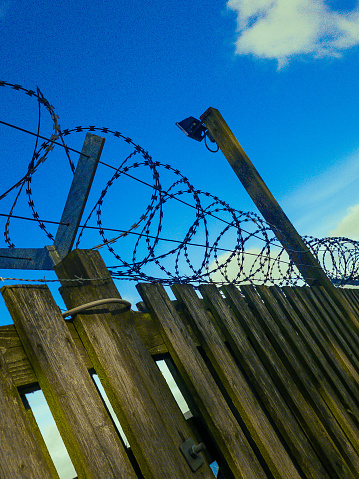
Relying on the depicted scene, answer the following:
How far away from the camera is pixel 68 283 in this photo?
1787mm

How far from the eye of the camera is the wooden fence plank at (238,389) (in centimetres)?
192

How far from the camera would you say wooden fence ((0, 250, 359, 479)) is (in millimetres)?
1354

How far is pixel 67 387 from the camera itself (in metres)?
1.41

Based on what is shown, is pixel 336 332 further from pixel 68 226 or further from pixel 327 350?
pixel 68 226

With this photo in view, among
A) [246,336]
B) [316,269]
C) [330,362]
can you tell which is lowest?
[330,362]

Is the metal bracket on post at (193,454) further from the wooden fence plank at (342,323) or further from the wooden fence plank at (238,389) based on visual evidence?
the wooden fence plank at (342,323)

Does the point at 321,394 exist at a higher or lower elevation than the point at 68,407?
lower

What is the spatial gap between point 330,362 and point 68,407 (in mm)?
2544

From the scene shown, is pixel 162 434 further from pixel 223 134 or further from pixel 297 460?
pixel 223 134

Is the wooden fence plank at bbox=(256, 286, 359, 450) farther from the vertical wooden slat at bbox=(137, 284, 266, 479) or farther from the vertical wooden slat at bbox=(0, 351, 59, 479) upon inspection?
the vertical wooden slat at bbox=(0, 351, 59, 479)

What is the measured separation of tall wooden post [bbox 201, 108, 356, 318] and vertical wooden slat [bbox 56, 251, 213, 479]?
3146 millimetres

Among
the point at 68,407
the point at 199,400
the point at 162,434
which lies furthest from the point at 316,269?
the point at 68,407

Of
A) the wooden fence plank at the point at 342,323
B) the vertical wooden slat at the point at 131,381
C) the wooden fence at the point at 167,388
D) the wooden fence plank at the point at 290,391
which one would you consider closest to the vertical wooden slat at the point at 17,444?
the wooden fence at the point at 167,388

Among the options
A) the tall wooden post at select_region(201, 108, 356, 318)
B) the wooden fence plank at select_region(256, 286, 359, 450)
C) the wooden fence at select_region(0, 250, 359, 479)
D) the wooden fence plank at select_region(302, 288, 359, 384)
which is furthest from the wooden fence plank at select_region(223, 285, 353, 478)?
the tall wooden post at select_region(201, 108, 356, 318)
